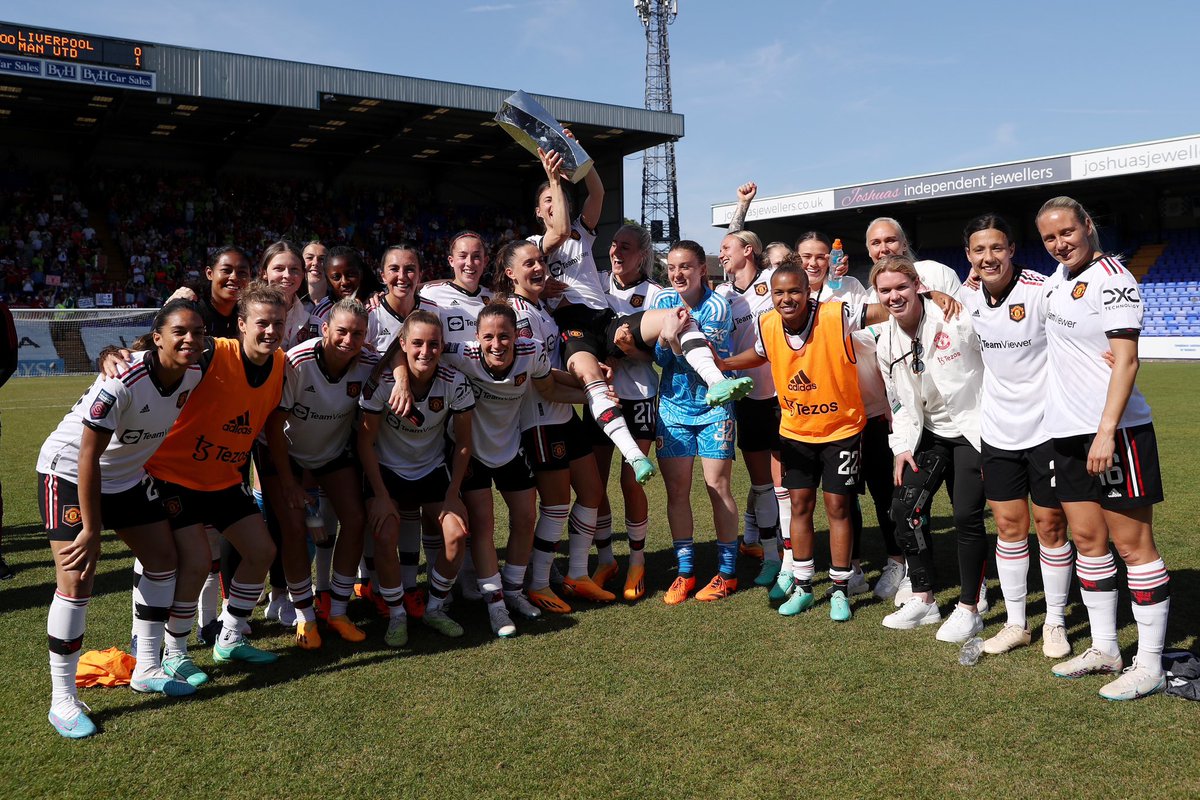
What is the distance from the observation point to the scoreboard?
19.2 m

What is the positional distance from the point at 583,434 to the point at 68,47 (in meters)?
20.7

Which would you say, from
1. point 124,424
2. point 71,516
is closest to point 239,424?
point 124,424

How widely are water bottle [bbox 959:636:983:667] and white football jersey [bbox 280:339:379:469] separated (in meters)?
3.30

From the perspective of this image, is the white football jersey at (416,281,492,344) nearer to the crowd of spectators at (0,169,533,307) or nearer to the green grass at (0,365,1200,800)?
the green grass at (0,365,1200,800)

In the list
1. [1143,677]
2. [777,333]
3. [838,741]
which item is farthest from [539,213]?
[1143,677]

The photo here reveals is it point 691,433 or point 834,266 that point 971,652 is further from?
point 834,266

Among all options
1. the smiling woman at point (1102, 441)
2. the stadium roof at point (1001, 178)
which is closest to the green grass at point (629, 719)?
the smiling woman at point (1102, 441)

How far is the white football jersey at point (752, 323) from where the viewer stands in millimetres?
5715

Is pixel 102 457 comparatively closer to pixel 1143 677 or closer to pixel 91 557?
pixel 91 557

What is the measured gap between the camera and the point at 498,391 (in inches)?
193

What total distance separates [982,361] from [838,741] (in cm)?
216

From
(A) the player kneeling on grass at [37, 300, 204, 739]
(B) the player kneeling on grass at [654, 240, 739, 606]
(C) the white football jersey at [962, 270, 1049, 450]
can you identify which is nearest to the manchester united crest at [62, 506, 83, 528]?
(A) the player kneeling on grass at [37, 300, 204, 739]

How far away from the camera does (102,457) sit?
12.4 feet

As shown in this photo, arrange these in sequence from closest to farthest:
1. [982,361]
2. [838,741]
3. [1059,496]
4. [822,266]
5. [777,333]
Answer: [838,741] < [1059,496] < [982,361] < [777,333] < [822,266]
